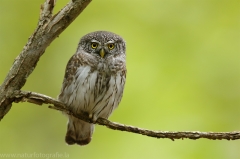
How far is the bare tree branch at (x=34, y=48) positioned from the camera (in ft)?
8.11

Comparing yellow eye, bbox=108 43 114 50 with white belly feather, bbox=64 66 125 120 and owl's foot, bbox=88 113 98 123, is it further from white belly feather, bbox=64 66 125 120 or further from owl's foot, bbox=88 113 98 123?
owl's foot, bbox=88 113 98 123

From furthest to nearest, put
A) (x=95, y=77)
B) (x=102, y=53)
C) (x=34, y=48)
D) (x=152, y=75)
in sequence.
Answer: (x=152, y=75) → (x=102, y=53) → (x=95, y=77) → (x=34, y=48)

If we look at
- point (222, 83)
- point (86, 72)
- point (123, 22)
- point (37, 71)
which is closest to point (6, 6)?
point (37, 71)

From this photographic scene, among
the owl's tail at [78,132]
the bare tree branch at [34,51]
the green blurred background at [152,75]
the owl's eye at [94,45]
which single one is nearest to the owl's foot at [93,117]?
the owl's tail at [78,132]

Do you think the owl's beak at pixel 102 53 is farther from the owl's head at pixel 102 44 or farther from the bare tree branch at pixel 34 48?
the bare tree branch at pixel 34 48

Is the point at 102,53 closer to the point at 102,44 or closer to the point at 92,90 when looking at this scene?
the point at 102,44

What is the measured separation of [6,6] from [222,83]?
2.42 m

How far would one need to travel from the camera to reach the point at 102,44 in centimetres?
360

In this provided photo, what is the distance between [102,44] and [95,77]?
306 mm

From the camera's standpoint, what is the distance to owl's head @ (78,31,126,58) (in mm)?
3583

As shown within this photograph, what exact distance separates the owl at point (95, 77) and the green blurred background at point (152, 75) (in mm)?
925

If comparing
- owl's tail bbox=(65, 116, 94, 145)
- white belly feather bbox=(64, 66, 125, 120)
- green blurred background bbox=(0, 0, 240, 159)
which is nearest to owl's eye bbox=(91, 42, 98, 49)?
white belly feather bbox=(64, 66, 125, 120)

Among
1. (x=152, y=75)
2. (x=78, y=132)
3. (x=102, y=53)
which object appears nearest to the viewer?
(x=102, y=53)

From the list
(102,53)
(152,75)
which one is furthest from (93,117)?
(152,75)
